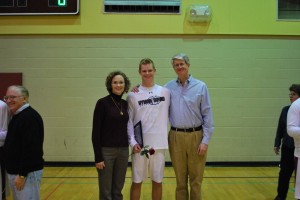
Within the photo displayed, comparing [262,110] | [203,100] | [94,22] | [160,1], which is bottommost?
[262,110]

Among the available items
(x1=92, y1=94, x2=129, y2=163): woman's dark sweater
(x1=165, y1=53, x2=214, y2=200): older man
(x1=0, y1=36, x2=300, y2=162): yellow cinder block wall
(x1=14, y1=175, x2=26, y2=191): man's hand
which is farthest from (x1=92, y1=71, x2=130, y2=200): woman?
(x1=0, y1=36, x2=300, y2=162): yellow cinder block wall

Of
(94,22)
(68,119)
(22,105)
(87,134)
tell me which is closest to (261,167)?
(87,134)

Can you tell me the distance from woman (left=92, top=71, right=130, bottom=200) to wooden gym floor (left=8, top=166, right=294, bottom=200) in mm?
1414

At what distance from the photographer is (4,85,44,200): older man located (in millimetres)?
2760

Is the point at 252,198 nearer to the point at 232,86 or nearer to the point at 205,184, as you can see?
the point at 205,184

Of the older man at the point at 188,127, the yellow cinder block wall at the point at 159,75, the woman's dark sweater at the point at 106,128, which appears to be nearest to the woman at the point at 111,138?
the woman's dark sweater at the point at 106,128

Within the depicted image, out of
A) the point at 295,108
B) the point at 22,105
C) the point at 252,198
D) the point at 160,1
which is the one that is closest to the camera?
Result: the point at 22,105

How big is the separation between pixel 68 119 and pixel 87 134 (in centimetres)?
48

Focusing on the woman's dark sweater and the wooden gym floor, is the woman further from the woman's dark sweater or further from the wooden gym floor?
the wooden gym floor

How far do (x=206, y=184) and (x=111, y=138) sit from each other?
268cm

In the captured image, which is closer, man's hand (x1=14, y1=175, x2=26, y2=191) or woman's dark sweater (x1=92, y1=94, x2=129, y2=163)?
man's hand (x1=14, y1=175, x2=26, y2=191)

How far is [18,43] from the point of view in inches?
259

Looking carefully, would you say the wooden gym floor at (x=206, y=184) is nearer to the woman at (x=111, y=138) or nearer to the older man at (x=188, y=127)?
the older man at (x=188, y=127)

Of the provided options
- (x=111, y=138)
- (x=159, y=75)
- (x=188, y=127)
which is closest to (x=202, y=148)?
(x=188, y=127)
